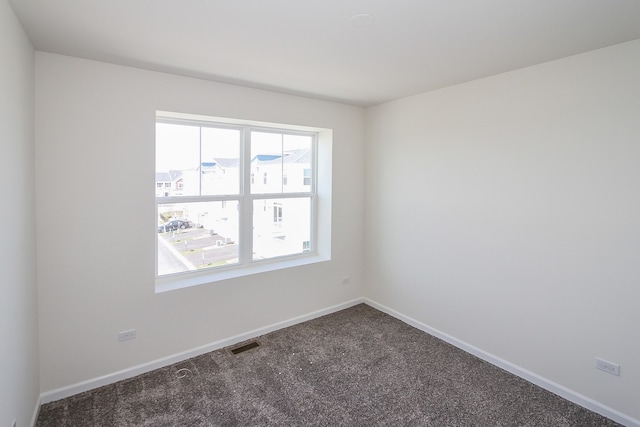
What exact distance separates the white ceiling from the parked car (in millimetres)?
1322

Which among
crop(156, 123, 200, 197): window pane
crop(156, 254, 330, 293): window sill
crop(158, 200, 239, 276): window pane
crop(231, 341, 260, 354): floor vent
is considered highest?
crop(156, 123, 200, 197): window pane

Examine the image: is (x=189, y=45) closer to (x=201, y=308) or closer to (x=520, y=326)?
(x=201, y=308)

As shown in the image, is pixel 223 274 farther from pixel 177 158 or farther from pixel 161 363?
pixel 177 158

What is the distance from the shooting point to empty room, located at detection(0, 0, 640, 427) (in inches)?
75.8

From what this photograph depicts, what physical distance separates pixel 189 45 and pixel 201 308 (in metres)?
2.18

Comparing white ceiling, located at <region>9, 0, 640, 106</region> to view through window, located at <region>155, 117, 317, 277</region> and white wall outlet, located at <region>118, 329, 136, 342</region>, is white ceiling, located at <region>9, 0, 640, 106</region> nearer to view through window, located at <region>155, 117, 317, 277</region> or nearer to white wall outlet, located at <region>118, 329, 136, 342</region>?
view through window, located at <region>155, 117, 317, 277</region>

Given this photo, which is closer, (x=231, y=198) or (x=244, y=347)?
(x=244, y=347)

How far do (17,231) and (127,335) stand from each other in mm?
1229

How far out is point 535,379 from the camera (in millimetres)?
2662

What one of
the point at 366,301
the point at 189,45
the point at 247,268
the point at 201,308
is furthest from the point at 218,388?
the point at 189,45

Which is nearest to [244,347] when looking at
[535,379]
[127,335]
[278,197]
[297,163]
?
[127,335]

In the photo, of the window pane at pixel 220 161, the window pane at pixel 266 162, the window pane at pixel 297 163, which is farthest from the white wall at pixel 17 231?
the window pane at pixel 297 163

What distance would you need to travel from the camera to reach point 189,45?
86.2 inches

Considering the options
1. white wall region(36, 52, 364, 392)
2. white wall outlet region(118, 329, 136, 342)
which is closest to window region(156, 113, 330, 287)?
white wall region(36, 52, 364, 392)
